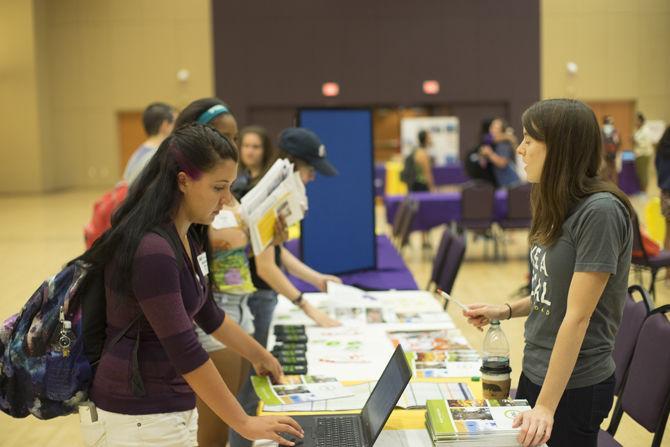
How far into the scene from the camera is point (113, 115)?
21031mm

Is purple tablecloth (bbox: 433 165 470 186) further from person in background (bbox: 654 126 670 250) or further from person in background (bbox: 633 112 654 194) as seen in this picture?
person in background (bbox: 654 126 670 250)

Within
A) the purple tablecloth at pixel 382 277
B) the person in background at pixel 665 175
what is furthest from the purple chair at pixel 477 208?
the purple tablecloth at pixel 382 277

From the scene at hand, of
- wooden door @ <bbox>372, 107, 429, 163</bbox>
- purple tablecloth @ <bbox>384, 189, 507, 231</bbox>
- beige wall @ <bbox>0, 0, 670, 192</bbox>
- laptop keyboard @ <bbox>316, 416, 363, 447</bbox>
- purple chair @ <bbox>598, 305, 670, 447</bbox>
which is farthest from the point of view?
wooden door @ <bbox>372, 107, 429, 163</bbox>

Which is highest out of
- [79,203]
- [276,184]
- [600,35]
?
[600,35]

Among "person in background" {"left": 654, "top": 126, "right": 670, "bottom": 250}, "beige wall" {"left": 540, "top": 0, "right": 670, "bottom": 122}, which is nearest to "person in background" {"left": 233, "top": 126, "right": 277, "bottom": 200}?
"person in background" {"left": 654, "top": 126, "right": 670, "bottom": 250}

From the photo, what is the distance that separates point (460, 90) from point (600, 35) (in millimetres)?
3955

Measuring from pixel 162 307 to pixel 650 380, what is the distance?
161cm

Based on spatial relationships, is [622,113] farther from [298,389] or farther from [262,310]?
[298,389]

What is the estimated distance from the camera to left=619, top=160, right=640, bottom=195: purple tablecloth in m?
15.8

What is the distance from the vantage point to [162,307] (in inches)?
69.6

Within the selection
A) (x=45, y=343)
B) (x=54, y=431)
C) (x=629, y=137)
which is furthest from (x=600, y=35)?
(x=45, y=343)

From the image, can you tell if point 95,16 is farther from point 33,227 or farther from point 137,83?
point 33,227

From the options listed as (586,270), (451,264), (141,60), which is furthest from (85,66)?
(586,270)

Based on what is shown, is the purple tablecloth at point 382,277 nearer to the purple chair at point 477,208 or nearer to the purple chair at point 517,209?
the purple chair at point 477,208
